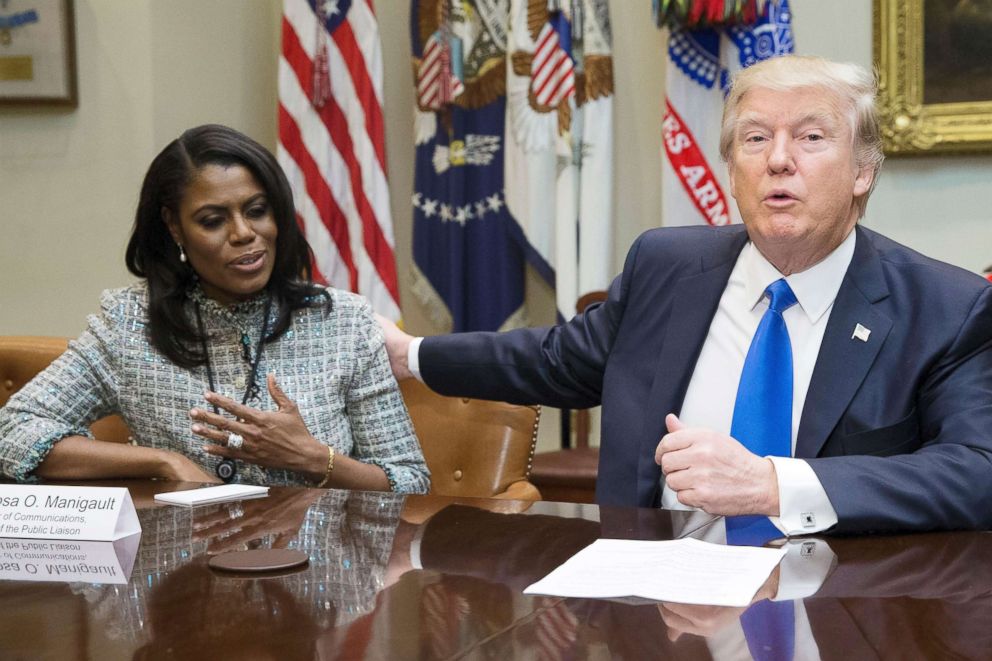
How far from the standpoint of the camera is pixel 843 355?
6.41ft

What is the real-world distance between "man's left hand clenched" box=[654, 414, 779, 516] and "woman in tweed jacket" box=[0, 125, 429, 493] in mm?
889

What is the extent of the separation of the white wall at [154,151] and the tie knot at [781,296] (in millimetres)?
2477

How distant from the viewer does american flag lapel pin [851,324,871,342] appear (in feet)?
6.42

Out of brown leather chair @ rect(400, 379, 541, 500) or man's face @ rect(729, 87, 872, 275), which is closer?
man's face @ rect(729, 87, 872, 275)

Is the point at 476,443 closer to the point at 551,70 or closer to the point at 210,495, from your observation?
the point at 210,495

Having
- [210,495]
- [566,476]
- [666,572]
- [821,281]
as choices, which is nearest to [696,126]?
[566,476]

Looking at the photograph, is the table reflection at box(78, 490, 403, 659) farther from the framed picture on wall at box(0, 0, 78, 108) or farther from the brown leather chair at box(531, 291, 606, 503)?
the framed picture on wall at box(0, 0, 78, 108)

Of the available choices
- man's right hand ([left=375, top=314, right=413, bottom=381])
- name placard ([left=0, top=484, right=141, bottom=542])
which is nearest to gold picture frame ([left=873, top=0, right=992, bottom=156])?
man's right hand ([left=375, top=314, right=413, bottom=381])

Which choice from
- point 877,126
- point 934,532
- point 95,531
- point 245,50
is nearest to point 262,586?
point 95,531

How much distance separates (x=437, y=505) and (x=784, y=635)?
2.78 feet

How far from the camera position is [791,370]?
6.55 feet

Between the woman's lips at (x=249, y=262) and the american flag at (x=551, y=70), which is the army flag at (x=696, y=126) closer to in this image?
the american flag at (x=551, y=70)

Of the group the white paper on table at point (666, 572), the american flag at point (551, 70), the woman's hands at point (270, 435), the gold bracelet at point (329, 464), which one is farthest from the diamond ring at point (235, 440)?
the american flag at point (551, 70)

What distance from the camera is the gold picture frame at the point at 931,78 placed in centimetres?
416
